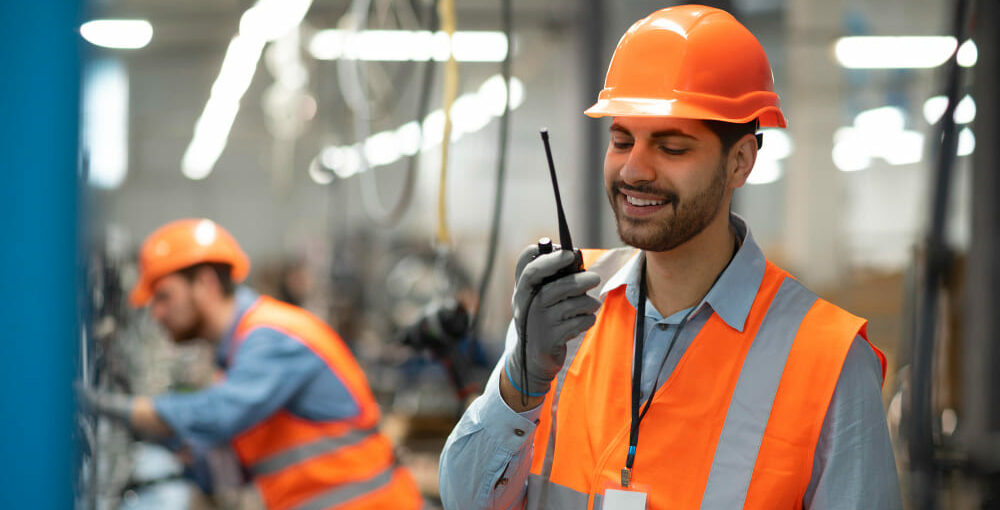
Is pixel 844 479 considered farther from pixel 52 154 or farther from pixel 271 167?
pixel 271 167

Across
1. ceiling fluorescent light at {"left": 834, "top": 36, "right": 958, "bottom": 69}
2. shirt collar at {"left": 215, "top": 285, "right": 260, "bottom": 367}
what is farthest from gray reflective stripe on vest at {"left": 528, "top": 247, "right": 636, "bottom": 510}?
ceiling fluorescent light at {"left": 834, "top": 36, "right": 958, "bottom": 69}

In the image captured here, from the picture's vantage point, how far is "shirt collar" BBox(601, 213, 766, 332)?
135 centimetres

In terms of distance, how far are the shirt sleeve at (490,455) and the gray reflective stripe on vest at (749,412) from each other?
11.2 inches

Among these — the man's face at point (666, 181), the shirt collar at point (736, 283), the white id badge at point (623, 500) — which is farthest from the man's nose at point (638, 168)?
the white id badge at point (623, 500)

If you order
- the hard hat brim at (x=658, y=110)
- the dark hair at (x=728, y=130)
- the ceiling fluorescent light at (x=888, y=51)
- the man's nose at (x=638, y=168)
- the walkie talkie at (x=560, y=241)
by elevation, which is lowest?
the walkie talkie at (x=560, y=241)

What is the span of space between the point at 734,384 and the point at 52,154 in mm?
972

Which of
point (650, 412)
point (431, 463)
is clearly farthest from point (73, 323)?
point (431, 463)

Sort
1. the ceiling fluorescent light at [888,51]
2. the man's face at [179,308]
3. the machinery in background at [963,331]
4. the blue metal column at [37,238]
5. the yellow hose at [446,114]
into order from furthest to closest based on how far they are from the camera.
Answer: the ceiling fluorescent light at [888,51], the man's face at [179,308], the machinery in background at [963,331], the yellow hose at [446,114], the blue metal column at [37,238]

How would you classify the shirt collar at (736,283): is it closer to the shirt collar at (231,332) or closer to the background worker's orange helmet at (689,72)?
the background worker's orange helmet at (689,72)

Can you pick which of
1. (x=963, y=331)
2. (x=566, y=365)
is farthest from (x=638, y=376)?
(x=963, y=331)

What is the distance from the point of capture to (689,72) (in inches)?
51.1

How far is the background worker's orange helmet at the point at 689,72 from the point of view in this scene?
4.24ft

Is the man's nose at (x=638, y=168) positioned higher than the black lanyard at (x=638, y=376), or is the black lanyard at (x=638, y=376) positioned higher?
the man's nose at (x=638, y=168)

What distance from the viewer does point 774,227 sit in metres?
10.6
